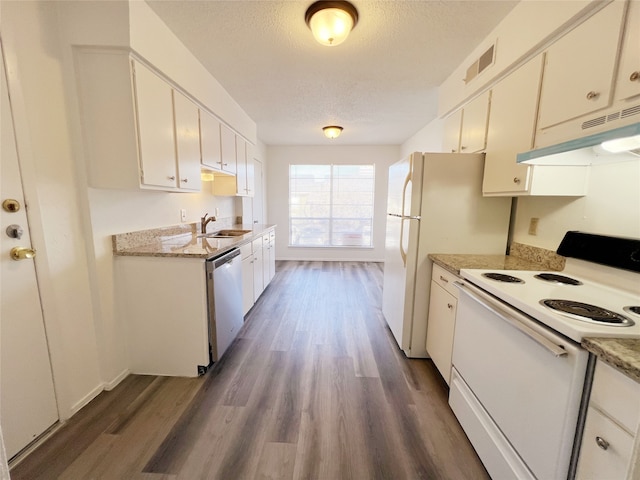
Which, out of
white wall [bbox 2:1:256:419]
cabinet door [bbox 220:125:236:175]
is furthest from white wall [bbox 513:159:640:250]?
cabinet door [bbox 220:125:236:175]

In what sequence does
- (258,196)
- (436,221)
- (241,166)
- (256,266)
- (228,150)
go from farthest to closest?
(258,196) → (241,166) → (256,266) → (228,150) → (436,221)

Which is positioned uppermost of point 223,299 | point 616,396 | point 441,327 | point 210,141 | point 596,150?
point 210,141

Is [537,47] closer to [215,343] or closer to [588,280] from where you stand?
[588,280]

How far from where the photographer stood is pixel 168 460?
1327 millimetres

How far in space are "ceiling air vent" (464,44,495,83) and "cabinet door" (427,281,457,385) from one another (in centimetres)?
165

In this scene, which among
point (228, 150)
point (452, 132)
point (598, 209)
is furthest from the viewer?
point (228, 150)

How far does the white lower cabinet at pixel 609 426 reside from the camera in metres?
0.72

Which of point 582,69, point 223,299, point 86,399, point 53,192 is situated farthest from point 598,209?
point 86,399

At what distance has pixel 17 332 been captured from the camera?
1312 millimetres

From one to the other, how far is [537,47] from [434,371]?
2236 millimetres

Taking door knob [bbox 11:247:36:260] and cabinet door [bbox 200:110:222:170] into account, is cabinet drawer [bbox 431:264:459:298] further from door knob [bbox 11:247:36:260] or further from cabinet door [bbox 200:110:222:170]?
door knob [bbox 11:247:36:260]

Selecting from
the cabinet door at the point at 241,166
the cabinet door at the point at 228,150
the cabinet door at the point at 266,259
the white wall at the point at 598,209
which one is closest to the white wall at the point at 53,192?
the cabinet door at the point at 228,150

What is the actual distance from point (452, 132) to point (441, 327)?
179 cm

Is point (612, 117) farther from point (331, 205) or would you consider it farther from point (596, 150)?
point (331, 205)
